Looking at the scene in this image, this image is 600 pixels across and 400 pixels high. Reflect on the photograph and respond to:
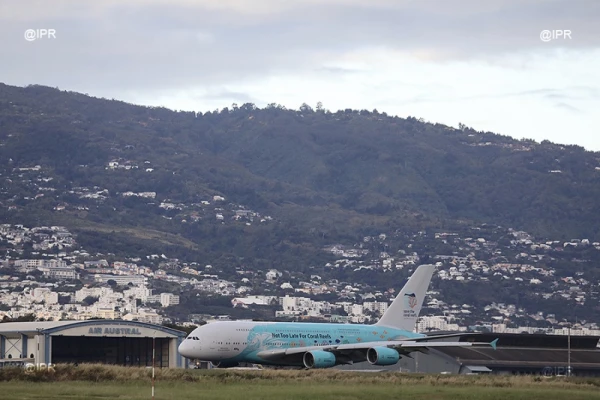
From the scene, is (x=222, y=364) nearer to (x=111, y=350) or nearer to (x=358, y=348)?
(x=358, y=348)

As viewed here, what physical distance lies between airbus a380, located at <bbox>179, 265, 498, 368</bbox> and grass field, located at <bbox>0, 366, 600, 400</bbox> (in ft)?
23.1

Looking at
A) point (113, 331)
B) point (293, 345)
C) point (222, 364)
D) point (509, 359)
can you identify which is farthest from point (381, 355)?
point (509, 359)

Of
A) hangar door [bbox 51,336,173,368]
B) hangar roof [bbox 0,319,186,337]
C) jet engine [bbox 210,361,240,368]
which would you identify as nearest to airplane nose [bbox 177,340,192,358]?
jet engine [bbox 210,361,240,368]

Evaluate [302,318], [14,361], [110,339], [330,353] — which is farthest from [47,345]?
[302,318]

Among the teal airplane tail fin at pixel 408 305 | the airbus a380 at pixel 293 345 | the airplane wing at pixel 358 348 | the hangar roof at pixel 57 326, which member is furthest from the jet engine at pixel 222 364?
the teal airplane tail fin at pixel 408 305

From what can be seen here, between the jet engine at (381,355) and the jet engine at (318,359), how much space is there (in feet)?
6.75

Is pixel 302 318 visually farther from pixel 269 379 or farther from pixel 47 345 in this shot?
pixel 269 379

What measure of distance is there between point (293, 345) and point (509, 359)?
75.7ft

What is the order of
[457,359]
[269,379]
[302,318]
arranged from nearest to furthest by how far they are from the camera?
[269,379] → [457,359] → [302,318]

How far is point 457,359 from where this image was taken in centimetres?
8075

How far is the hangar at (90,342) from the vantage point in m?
66.2

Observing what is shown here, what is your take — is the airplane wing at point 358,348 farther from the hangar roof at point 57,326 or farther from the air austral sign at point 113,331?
the air austral sign at point 113,331

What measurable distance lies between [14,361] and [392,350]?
Result: 19.6m

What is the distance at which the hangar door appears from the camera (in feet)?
238
